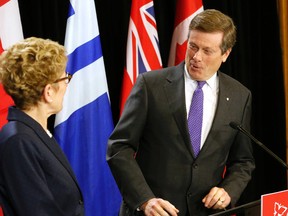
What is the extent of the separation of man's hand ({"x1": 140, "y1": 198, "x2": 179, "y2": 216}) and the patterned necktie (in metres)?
0.32

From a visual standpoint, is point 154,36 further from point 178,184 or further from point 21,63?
point 21,63

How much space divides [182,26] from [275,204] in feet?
6.19

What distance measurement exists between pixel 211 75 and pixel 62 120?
1032mm

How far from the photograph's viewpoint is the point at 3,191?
1.58m

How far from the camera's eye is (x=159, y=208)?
184cm

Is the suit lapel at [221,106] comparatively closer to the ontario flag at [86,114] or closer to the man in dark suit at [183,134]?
the man in dark suit at [183,134]

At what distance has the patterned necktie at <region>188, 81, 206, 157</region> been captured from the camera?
212 cm

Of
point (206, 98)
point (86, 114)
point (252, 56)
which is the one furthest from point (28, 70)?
point (252, 56)

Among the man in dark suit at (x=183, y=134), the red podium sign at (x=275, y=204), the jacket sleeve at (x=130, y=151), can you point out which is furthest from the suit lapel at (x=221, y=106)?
the red podium sign at (x=275, y=204)

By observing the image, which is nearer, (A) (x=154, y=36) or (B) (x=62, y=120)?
(B) (x=62, y=120)

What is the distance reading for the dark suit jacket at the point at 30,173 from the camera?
154 cm

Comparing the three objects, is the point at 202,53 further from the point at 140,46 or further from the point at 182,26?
the point at 182,26

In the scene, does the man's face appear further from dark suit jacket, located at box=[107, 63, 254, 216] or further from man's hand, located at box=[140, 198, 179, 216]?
man's hand, located at box=[140, 198, 179, 216]

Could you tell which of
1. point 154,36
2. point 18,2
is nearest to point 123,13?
point 154,36
